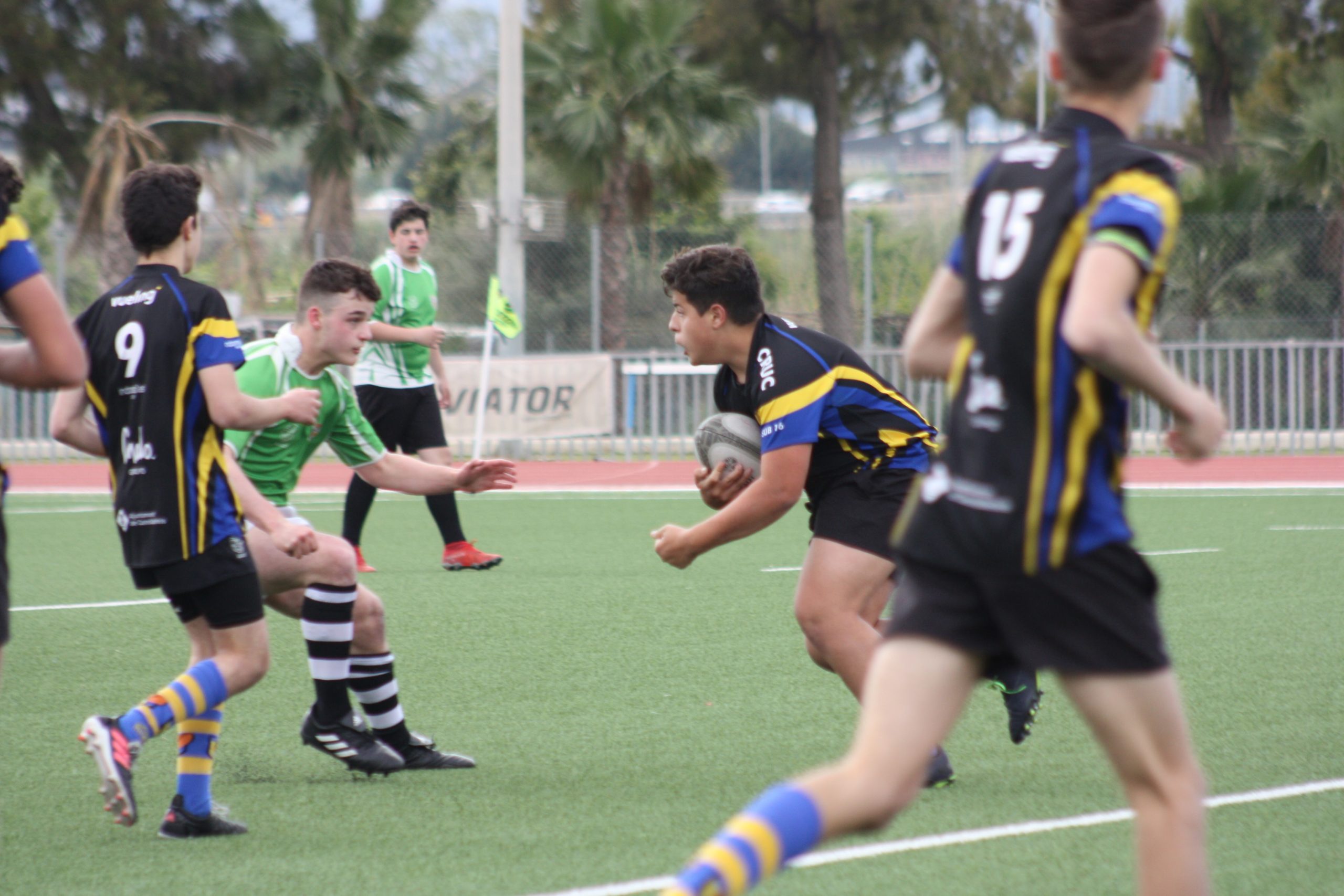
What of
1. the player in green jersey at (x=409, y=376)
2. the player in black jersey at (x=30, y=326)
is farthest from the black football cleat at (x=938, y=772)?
the player in green jersey at (x=409, y=376)

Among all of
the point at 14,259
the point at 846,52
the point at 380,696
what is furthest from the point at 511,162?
the point at 14,259

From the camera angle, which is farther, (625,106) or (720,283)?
(625,106)

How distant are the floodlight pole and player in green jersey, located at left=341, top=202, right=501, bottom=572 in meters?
9.13

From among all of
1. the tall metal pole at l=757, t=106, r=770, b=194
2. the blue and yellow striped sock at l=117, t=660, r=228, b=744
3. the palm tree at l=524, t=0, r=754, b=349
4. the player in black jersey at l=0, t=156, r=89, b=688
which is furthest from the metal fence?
the tall metal pole at l=757, t=106, r=770, b=194

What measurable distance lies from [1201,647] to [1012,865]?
3247mm

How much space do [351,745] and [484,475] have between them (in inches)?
37.5

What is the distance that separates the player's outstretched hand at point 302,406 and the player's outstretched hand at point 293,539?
0.28 m

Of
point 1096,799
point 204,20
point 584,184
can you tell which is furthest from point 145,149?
point 1096,799

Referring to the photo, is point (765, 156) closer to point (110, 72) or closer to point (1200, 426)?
point (110, 72)

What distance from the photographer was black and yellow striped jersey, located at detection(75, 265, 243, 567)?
4.04 meters

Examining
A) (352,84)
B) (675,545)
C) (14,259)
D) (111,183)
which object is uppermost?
(352,84)

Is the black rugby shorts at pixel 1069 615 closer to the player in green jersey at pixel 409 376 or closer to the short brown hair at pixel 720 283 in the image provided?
the short brown hair at pixel 720 283

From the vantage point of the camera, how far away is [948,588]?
8.44 feet

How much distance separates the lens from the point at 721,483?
14.6 ft
